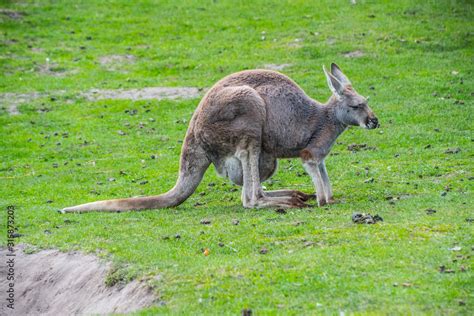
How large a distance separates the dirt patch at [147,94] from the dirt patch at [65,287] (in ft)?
25.2

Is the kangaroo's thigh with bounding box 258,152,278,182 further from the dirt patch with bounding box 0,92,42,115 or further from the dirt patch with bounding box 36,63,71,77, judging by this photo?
the dirt patch with bounding box 36,63,71,77

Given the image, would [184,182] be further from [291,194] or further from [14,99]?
[14,99]

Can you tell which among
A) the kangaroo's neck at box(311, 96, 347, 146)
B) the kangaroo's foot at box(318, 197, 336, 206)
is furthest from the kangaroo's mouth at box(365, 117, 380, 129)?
the kangaroo's foot at box(318, 197, 336, 206)

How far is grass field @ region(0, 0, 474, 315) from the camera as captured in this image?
23.4 ft

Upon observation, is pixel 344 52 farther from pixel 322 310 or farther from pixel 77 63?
pixel 322 310

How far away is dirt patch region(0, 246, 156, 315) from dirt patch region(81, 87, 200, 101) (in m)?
7.68

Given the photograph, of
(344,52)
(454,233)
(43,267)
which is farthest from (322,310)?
(344,52)

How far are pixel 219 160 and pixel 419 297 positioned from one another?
4083 mm

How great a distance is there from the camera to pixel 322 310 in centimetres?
643

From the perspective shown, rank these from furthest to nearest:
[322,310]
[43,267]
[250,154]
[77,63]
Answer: [77,63] → [250,154] → [43,267] → [322,310]

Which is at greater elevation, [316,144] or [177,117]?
[316,144]

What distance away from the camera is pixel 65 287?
329 inches

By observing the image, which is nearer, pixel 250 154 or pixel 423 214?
pixel 423 214

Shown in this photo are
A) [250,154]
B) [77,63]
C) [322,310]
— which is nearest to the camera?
[322,310]
